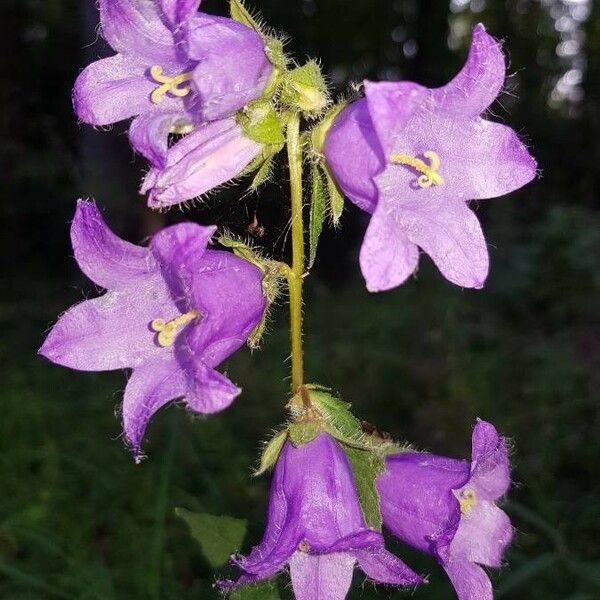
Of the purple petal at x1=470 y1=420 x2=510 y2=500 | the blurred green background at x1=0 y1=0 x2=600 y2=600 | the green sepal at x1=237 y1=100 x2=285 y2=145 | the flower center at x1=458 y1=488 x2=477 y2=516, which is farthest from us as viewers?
the blurred green background at x1=0 y1=0 x2=600 y2=600

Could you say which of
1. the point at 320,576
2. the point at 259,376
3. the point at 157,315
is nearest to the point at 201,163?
the point at 157,315

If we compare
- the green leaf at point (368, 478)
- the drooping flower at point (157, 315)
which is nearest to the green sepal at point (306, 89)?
the drooping flower at point (157, 315)

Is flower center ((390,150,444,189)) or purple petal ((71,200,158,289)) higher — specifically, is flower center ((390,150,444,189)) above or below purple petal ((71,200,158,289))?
above

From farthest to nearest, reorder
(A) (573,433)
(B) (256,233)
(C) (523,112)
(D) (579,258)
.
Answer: (C) (523,112)
(D) (579,258)
(A) (573,433)
(B) (256,233)

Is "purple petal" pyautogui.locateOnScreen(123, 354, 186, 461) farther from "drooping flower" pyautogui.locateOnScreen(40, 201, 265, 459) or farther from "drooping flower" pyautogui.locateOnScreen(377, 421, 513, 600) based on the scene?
"drooping flower" pyautogui.locateOnScreen(377, 421, 513, 600)

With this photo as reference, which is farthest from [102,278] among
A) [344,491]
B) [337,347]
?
[337,347]

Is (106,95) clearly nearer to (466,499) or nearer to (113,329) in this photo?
(113,329)

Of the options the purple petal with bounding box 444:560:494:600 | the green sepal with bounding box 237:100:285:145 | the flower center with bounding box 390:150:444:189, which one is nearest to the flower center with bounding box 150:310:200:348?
the green sepal with bounding box 237:100:285:145

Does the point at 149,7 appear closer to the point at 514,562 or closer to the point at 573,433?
the point at 514,562
